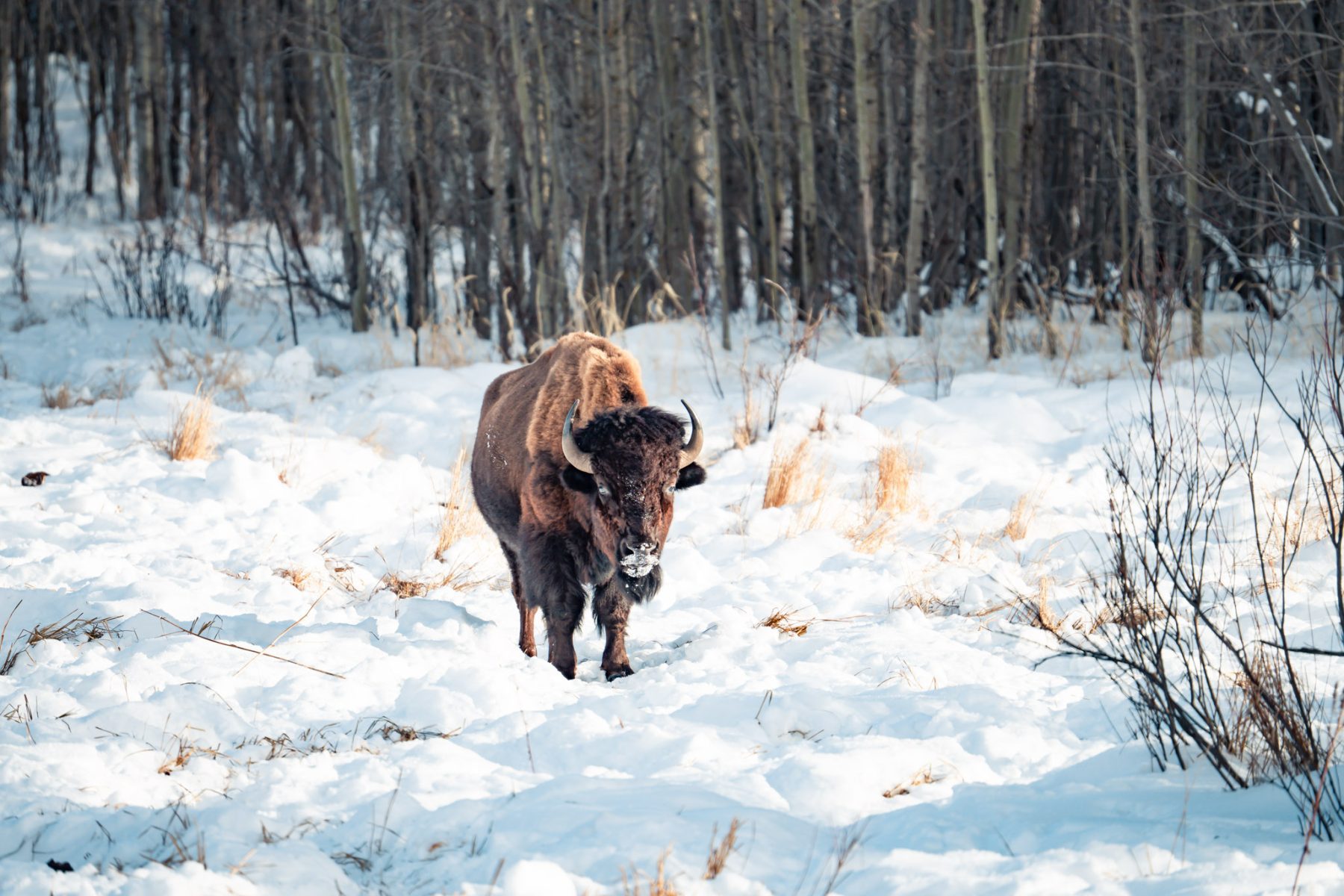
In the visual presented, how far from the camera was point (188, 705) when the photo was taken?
3.60m

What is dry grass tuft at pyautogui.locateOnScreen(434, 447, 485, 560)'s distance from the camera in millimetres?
6574

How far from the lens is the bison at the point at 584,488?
457 cm

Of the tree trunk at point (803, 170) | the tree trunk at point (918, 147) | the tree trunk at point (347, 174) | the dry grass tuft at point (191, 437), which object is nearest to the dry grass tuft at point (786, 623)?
the dry grass tuft at point (191, 437)

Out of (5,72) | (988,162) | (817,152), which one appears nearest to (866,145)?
(988,162)

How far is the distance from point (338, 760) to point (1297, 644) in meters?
3.76

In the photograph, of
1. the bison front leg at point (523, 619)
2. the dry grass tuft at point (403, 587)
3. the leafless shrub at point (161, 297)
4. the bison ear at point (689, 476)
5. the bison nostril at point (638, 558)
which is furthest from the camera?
the leafless shrub at point (161, 297)

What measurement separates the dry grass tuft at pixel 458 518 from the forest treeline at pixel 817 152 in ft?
11.2

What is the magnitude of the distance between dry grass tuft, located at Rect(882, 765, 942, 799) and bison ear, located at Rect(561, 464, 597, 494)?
1.95 m

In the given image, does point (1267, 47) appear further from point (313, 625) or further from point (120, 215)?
point (120, 215)

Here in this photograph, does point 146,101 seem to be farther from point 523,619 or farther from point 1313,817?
point 1313,817

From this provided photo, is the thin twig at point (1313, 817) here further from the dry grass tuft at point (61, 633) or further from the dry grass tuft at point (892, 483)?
the dry grass tuft at point (892, 483)

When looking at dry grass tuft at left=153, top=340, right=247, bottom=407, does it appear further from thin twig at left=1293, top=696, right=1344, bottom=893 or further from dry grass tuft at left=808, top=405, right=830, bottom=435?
thin twig at left=1293, top=696, right=1344, bottom=893

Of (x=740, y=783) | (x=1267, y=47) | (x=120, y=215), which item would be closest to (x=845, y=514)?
(x=740, y=783)

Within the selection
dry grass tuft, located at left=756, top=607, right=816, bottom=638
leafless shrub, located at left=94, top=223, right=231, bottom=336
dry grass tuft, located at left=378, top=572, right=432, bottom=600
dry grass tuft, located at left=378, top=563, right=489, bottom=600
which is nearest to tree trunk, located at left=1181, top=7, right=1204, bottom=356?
dry grass tuft, located at left=756, top=607, right=816, bottom=638
